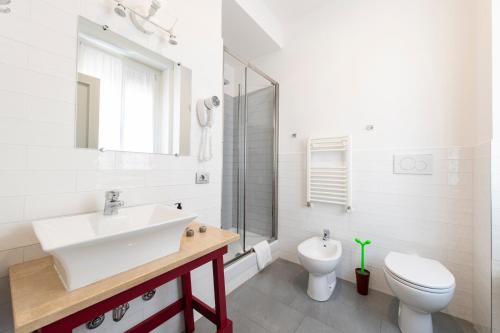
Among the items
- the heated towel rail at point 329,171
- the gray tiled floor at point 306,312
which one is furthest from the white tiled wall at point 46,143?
the heated towel rail at point 329,171

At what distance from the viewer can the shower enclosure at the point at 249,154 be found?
2234mm

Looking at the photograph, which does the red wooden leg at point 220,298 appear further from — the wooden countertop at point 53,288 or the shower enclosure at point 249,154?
the shower enclosure at point 249,154

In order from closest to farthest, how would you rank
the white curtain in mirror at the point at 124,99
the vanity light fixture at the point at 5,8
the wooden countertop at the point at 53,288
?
the wooden countertop at the point at 53,288 → the vanity light fixture at the point at 5,8 → the white curtain in mirror at the point at 124,99

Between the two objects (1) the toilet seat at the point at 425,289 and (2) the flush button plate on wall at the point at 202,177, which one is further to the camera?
(2) the flush button plate on wall at the point at 202,177

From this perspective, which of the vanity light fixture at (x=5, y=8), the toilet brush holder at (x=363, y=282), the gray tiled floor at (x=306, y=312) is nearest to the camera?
the vanity light fixture at (x=5, y=8)

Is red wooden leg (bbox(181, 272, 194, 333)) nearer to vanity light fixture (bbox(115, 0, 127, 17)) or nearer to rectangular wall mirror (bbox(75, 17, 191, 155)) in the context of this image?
rectangular wall mirror (bbox(75, 17, 191, 155))

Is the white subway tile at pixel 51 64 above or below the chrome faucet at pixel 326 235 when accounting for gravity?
above

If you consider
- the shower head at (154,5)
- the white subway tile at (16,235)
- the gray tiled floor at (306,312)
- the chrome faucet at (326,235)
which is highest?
the shower head at (154,5)

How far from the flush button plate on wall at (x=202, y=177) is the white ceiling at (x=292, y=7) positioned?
202cm

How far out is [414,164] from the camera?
5.58ft

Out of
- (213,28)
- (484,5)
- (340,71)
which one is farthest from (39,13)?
(484,5)

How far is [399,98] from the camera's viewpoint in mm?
1771

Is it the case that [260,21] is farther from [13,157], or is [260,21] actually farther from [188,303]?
[188,303]

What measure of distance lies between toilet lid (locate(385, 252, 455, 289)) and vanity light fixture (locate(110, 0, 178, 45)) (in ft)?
6.97
